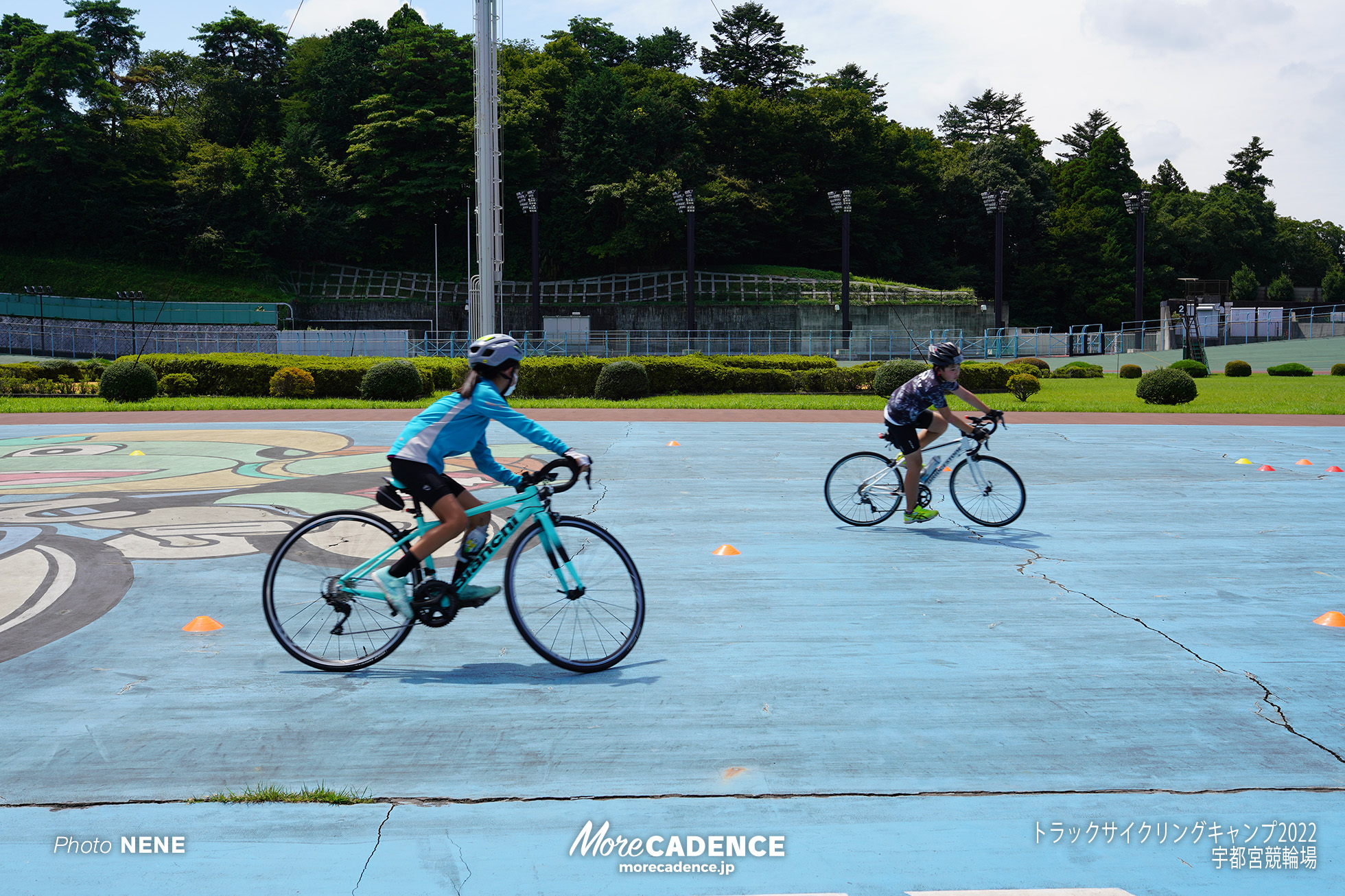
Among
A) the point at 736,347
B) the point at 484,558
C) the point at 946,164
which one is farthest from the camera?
the point at 946,164

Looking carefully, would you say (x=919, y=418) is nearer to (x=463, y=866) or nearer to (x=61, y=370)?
(x=463, y=866)

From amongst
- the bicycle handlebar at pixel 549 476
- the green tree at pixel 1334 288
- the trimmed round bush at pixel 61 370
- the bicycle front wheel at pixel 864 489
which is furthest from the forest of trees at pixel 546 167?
the bicycle handlebar at pixel 549 476

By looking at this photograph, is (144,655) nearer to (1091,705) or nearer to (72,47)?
(1091,705)

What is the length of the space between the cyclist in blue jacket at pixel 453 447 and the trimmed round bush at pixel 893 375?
2261 cm

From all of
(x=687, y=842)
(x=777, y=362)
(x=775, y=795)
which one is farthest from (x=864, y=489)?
(x=777, y=362)

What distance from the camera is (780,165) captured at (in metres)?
75.4

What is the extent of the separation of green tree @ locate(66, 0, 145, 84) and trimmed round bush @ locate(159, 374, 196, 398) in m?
64.1

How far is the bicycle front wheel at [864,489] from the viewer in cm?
930

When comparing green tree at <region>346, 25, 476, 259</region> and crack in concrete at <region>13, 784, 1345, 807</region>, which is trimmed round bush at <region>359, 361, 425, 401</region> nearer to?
crack in concrete at <region>13, 784, 1345, 807</region>

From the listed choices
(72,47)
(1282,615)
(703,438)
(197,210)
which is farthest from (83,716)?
(72,47)

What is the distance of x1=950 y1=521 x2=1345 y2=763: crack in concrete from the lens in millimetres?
4387

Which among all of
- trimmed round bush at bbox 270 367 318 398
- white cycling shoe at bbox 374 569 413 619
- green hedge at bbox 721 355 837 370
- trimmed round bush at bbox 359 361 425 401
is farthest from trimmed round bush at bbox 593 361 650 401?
white cycling shoe at bbox 374 569 413 619

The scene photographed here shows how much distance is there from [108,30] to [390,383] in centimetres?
7418

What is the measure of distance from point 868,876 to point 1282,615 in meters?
4.64
